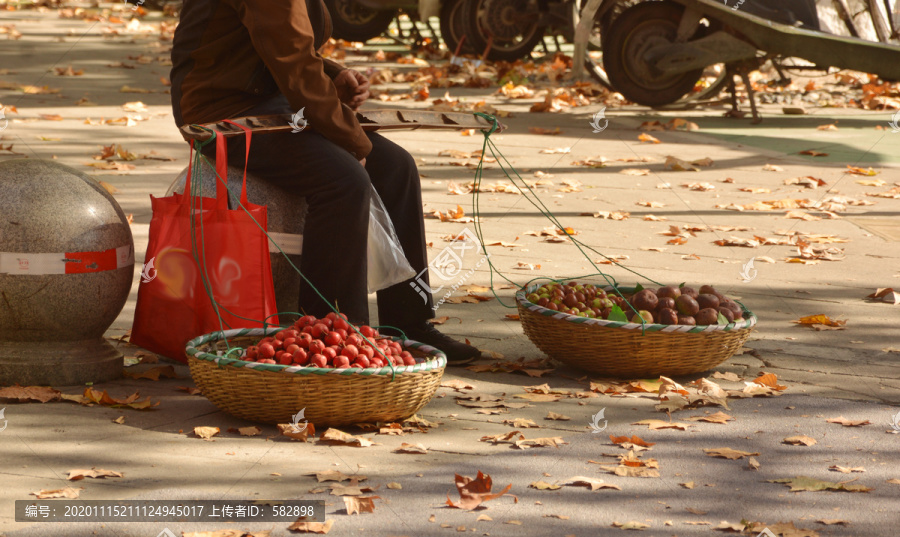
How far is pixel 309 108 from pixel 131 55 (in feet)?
41.8

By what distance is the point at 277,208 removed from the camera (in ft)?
13.8

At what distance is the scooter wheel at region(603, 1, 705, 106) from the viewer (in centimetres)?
1095

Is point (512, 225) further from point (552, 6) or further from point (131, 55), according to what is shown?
point (131, 55)

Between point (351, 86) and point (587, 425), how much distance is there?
1659mm

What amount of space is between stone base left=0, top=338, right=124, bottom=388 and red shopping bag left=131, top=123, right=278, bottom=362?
0.20 metres

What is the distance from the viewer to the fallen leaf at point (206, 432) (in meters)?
3.39

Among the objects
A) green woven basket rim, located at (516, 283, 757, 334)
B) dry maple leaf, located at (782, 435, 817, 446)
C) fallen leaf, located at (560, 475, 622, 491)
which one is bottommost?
dry maple leaf, located at (782, 435, 817, 446)

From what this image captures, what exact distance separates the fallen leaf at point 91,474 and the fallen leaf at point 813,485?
73.0 inches

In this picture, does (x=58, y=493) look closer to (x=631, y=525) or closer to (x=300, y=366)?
(x=300, y=366)

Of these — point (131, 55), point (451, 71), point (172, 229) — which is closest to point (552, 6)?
point (451, 71)

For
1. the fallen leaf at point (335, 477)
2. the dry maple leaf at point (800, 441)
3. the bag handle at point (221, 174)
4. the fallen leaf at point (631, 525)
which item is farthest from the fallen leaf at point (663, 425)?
the bag handle at point (221, 174)

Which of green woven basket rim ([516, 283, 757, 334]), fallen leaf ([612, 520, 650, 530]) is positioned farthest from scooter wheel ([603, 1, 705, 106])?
fallen leaf ([612, 520, 650, 530])

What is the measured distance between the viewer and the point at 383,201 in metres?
4.40

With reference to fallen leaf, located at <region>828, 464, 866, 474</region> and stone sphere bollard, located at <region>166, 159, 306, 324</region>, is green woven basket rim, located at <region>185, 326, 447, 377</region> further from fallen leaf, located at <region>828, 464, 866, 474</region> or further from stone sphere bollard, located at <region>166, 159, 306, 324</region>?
fallen leaf, located at <region>828, 464, 866, 474</region>
